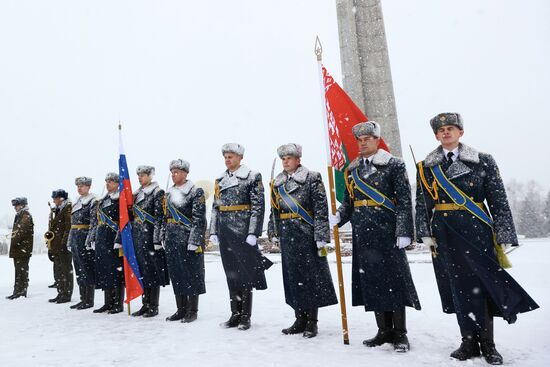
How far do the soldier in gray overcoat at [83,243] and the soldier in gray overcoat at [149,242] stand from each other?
1208 millimetres

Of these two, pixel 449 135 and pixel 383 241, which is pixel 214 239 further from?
pixel 449 135

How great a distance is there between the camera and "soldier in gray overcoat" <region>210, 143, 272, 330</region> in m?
5.08

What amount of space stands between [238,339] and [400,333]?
159 centimetres

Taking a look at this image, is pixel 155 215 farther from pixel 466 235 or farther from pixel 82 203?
pixel 466 235

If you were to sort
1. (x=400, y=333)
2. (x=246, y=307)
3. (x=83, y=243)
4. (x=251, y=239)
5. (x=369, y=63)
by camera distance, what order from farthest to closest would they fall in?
1. (x=369, y=63)
2. (x=83, y=243)
3. (x=246, y=307)
4. (x=251, y=239)
5. (x=400, y=333)

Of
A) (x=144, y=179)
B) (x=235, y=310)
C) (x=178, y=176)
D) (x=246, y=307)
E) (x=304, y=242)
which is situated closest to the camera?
(x=304, y=242)

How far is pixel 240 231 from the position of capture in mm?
5137

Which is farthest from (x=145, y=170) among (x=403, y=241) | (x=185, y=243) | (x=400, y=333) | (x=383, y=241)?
(x=400, y=333)

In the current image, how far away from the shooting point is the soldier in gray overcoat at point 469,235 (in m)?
3.43

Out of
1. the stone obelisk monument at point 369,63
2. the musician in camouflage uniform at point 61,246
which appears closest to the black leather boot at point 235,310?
the musician in camouflage uniform at point 61,246

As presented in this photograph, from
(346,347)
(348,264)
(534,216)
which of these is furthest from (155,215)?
(534,216)

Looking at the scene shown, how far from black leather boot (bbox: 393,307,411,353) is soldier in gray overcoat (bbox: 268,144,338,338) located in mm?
744

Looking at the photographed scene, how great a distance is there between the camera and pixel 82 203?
23.9 ft

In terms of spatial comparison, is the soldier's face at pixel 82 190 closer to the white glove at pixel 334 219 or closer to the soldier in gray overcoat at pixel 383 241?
the white glove at pixel 334 219
